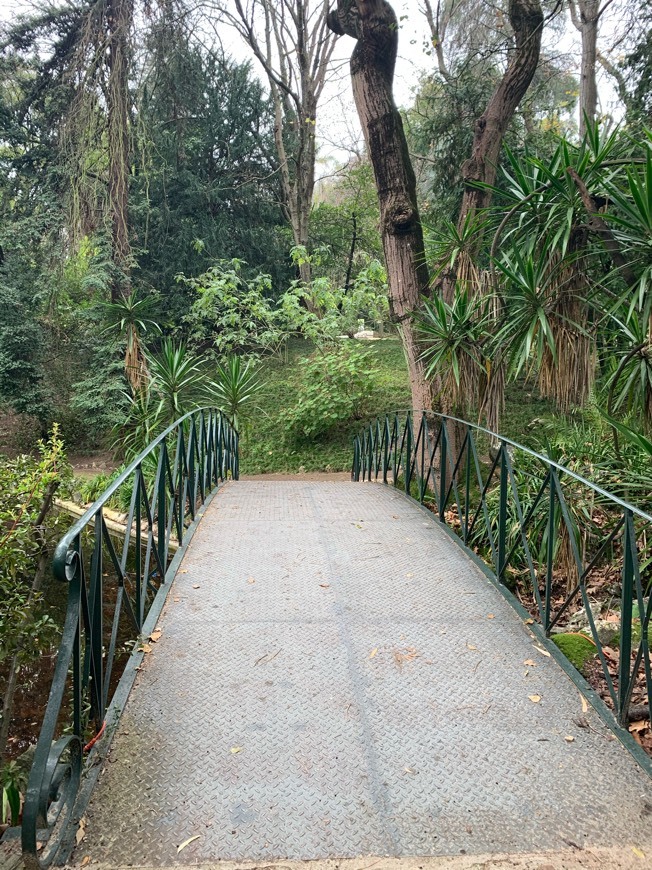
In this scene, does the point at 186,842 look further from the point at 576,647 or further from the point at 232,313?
the point at 232,313

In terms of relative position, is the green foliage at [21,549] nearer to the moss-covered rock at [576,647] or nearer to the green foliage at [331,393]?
the moss-covered rock at [576,647]

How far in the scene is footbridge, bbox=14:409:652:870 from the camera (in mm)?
1848

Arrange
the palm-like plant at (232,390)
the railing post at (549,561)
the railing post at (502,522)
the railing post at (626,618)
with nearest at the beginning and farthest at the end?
the railing post at (626,618), the railing post at (549,561), the railing post at (502,522), the palm-like plant at (232,390)

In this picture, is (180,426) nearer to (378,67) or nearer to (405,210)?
(405,210)

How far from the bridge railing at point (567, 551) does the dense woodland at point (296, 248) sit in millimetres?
383

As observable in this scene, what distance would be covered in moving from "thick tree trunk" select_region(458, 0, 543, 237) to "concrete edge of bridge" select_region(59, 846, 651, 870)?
605 centimetres

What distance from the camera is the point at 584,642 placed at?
3303 millimetres

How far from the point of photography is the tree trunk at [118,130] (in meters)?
10.5

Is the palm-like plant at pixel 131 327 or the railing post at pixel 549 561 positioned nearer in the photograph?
the railing post at pixel 549 561

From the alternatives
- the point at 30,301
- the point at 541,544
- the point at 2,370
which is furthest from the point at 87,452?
the point at 541,544

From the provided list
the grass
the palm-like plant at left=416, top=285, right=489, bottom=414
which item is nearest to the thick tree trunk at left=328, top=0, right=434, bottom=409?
the palm-like plant at left=416, top=285, right=489, bottom=414

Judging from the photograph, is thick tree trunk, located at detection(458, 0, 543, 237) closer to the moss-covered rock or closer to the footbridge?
the footbridge

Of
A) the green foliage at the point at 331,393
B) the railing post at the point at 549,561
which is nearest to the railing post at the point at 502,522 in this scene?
the railing post at the point at 549,561

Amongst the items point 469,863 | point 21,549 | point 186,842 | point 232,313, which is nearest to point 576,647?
point 469,863
